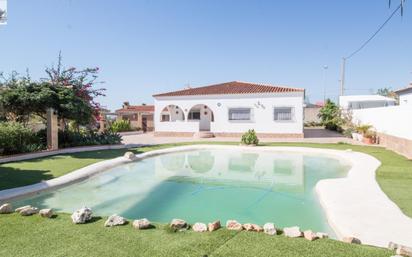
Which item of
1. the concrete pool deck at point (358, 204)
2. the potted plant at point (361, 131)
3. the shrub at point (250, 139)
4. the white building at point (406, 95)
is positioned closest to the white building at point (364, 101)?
the white building at point (406, 95)

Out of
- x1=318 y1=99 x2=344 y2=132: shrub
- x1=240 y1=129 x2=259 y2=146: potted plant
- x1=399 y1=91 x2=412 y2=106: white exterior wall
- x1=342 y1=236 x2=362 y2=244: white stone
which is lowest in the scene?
x1=342 y1=236 x2=362 y2=244: white stone

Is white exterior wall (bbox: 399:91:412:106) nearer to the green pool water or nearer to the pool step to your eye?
the green pool water

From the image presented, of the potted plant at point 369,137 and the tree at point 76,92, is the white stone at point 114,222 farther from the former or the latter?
the potted plant at point 369,137

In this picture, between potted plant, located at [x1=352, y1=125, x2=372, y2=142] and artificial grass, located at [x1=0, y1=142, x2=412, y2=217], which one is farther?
potted plant, located at [x1=352, y1=125, x2=372, y2=142]

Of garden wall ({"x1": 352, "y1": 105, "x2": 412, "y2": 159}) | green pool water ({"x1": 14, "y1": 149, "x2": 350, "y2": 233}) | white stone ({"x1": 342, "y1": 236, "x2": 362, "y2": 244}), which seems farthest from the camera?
garden wall ({"x1": 352, "y1": 105, "x2": 412, "y2": 159})

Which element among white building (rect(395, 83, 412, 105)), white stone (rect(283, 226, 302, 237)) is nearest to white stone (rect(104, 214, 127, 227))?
white stone (rect(283, 226, 302, 237))

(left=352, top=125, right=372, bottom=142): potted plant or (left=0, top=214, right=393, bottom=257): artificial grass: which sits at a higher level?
(left=352, top=125, right=372, bottom=142): potted plant

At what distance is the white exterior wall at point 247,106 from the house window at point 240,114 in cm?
34

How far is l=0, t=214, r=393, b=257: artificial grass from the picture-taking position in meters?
4.50

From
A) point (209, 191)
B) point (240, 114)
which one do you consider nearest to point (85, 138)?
point (209, 191)

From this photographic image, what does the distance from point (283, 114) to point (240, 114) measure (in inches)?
173

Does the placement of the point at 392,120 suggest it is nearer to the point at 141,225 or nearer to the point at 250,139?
the point at 250,139

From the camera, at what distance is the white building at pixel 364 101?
1324 inches

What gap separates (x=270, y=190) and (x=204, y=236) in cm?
599
